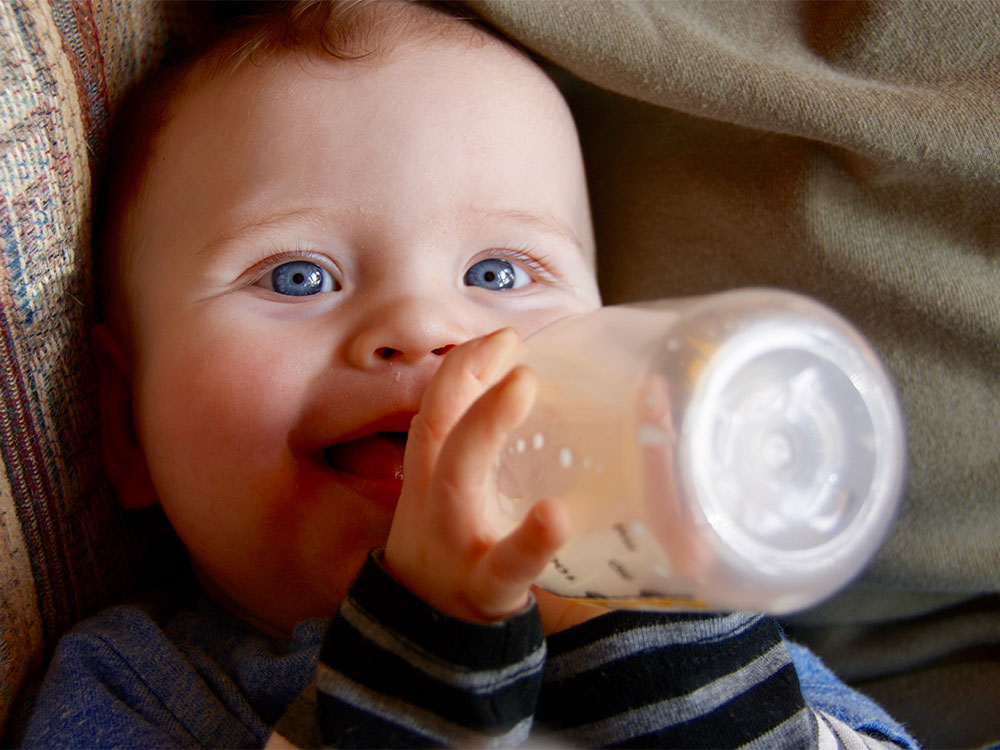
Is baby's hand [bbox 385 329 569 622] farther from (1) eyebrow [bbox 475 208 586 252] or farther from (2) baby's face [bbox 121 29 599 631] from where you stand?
(1) eyebrow [bbox 475 208 586 252]

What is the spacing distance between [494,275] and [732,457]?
1.70 feet

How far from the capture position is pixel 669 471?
502mm

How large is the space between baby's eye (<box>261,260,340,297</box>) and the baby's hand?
0.32 meters

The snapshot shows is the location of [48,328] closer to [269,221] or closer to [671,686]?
[269,221]

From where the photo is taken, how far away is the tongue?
88 centimetres

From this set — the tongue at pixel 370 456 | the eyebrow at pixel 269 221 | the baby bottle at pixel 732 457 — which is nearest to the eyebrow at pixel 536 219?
the eyebrow at pixel 269 221

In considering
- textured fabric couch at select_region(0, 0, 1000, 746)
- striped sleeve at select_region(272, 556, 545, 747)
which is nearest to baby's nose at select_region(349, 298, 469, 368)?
striped sleeve at select_region(272, 556, 545, 747)

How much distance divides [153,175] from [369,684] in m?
0.64

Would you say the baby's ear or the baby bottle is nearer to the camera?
the baby bottle

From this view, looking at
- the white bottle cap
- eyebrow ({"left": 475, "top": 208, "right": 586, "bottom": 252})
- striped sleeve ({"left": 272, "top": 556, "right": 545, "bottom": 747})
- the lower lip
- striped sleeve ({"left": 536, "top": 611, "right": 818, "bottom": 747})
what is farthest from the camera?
eyebrow ({"left": 475, "top": 208, "right": 586, "bottom": 252})

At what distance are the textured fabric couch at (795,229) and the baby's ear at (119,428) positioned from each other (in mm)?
30

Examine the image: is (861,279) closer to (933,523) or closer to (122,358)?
(933,523)

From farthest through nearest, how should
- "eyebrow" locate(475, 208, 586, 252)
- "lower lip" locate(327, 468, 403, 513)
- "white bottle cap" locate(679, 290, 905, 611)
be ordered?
"eyebrow" locate(475, 208, 586, 252)
"lower lip" locate(327, 468, 403, 513)
"white bottle cap" locate(679, 290, 905, 611)

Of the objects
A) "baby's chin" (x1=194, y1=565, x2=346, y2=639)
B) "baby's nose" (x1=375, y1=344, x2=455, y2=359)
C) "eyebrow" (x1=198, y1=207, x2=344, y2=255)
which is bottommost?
"baby's chin" (x1=194, y1=565, x2=346, y2=639)
